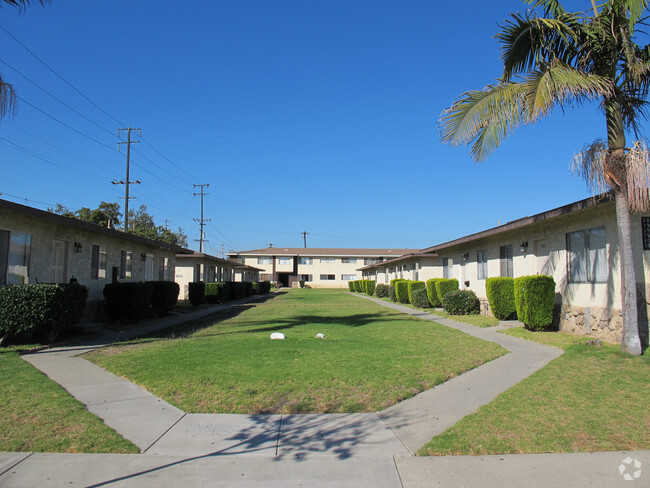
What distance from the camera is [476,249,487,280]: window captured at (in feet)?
63.6

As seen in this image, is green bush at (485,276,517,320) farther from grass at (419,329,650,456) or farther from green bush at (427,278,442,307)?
green bush at (427,278,442,307)

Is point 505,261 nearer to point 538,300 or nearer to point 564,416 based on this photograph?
point 538,300

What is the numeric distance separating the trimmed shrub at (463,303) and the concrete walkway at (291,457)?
13.2 meters

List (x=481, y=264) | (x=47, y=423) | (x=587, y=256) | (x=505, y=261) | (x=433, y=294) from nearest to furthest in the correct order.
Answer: (x=47, y=423) → (x=587, y=256) → (x=505, y=261) → (x=481, y=264) → (x=433, y=294)

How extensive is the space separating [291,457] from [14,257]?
416 inches

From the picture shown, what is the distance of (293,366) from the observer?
818cm

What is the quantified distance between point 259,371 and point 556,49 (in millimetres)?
8103

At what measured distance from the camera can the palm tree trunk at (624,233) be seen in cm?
855

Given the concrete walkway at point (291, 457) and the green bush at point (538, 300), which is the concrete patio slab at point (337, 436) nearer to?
the concrete walkway at point (291, 457)

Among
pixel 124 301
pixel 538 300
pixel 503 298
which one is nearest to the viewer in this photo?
pixel 538 300

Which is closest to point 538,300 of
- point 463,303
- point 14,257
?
point 463,303

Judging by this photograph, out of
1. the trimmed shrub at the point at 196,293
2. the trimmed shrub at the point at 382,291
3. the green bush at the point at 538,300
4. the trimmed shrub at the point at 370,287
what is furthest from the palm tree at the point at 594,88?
the trimmed shrub at the point at 370,287

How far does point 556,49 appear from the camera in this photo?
30.8 ft

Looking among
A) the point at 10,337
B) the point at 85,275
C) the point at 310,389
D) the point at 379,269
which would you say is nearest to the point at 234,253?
the point at 379,269
